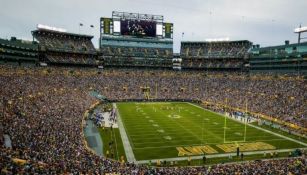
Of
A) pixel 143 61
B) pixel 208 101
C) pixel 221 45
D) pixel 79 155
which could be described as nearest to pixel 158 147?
pixel 79 155

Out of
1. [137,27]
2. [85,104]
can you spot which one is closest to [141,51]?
[137,27]

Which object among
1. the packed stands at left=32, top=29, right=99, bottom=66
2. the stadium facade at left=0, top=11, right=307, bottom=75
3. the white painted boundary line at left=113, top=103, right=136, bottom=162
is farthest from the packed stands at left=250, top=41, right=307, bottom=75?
the packed stands at left=32, top=29, right=99, bottom=66

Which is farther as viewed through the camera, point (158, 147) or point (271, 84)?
point (271, 84)

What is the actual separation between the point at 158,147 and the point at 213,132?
29.3ft

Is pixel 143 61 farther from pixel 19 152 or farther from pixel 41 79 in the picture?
pixel 19 152

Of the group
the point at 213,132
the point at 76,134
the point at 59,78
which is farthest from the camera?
the point at 59,78

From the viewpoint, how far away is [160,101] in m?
65.5

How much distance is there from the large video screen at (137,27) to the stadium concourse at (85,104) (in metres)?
10.7

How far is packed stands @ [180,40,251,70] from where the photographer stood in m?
86.8

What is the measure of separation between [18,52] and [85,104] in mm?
34911

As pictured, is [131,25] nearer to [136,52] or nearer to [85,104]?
[136,52]

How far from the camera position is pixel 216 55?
90.2 metres

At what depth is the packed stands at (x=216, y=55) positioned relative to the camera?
8678cm

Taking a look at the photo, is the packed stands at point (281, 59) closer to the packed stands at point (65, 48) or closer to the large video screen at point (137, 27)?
the large video screen at point (137, 27)
